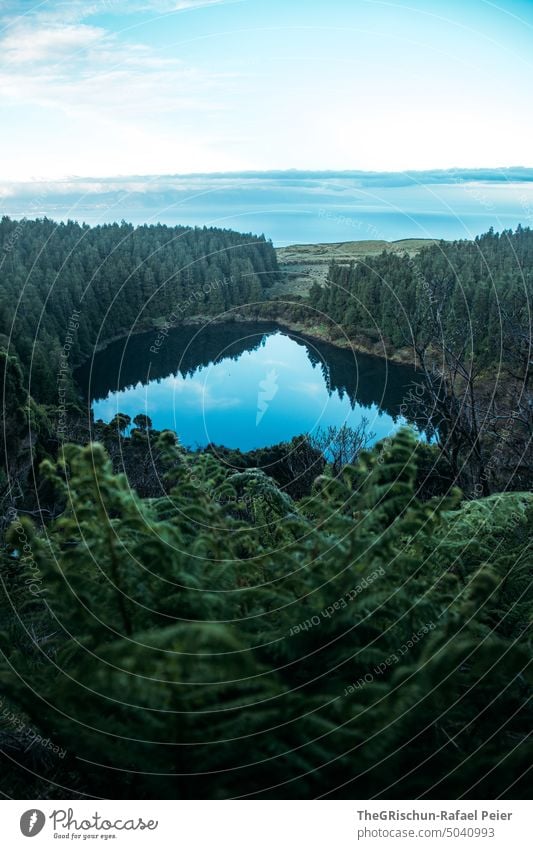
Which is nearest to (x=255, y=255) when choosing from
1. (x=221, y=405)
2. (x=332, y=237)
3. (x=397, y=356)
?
(x=397, y=356)

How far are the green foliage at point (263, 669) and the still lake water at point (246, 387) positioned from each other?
26297mm

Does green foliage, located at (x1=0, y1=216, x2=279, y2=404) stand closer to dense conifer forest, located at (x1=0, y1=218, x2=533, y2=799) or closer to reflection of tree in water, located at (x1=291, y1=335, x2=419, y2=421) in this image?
reflection of tree in water, located at (x1=291, y1=335, x2=419, y2=421)

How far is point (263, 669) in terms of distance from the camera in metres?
2.10

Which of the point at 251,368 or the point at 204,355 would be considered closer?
the point at 251,368

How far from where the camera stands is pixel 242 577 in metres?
2.96

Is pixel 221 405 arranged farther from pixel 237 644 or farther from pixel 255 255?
pixel 237 644

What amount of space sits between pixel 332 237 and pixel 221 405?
31.7 meters

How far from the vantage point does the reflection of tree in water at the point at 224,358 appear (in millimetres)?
51781

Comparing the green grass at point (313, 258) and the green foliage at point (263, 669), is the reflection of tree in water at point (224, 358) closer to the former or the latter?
the green grass at point (313, 258)

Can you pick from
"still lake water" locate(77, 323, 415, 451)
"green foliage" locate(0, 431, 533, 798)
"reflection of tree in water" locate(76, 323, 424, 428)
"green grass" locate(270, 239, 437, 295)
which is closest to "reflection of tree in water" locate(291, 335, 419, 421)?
"reflection of tree in water" locate(76, 323, 424, 428)

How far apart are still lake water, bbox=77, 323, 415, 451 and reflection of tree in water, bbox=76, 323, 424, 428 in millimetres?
127

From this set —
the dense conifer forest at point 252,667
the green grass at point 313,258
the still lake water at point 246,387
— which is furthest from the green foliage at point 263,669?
the green grass at point 313,258

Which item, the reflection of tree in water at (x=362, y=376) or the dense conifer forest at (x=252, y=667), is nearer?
the dense conifer forest at (x=252, y=667)
